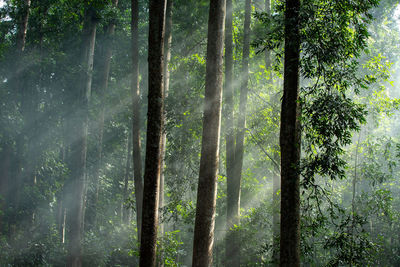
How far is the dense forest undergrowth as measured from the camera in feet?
23.0

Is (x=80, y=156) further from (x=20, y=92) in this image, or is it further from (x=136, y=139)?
(x=20, y=92)

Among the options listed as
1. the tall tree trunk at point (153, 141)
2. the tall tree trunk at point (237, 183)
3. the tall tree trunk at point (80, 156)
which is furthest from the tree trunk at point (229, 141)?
the tall tree trunk at point (80, 156)

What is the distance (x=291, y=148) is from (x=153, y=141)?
8.62 ft

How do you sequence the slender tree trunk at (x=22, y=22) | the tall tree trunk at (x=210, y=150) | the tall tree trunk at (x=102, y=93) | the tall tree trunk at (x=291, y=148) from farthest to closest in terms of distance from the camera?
the tall tree trunk at (x=102, y=93), the slender tree trunk at (x=22, y=22), the tall tree trunk at (x=210, y=150), the tall tree trunk at (x=291, y=148)

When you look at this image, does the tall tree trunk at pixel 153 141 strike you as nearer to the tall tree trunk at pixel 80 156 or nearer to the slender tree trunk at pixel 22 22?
the tall tree trunk at pixel 80 156

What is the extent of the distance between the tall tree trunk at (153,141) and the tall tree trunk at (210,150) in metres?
1.83

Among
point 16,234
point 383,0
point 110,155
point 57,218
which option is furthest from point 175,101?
point 383,0

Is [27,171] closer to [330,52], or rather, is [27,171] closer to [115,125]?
[115,125]

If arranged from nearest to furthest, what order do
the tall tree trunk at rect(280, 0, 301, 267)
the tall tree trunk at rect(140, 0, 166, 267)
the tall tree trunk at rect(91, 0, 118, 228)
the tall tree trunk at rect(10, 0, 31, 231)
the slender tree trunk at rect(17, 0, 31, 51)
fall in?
the tall tree trunk at rect(280, 0, 301, 267) < the tall tree trunk at rect(140, 0, 166, 267) < the slender tree trunk at rect(17, 0, 31, 51) < the tall tree trunk at rect(10, 0, 31, 231) < the tall tree trunk at rect(91, 0, 118, 228)

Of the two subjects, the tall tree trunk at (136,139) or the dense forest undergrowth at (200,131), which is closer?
the dense forest undergrowth at (200,131)

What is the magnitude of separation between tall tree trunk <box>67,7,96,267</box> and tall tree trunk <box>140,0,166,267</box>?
520 inches

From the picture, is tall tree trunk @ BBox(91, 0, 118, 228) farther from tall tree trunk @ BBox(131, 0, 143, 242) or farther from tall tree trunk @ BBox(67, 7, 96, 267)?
tall tree trunk @ BBox(131, 0, 143, 242)

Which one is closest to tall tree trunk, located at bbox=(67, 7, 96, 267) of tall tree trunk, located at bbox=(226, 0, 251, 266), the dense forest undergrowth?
the dense forest undergrowth

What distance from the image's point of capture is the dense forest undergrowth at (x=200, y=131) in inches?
276
